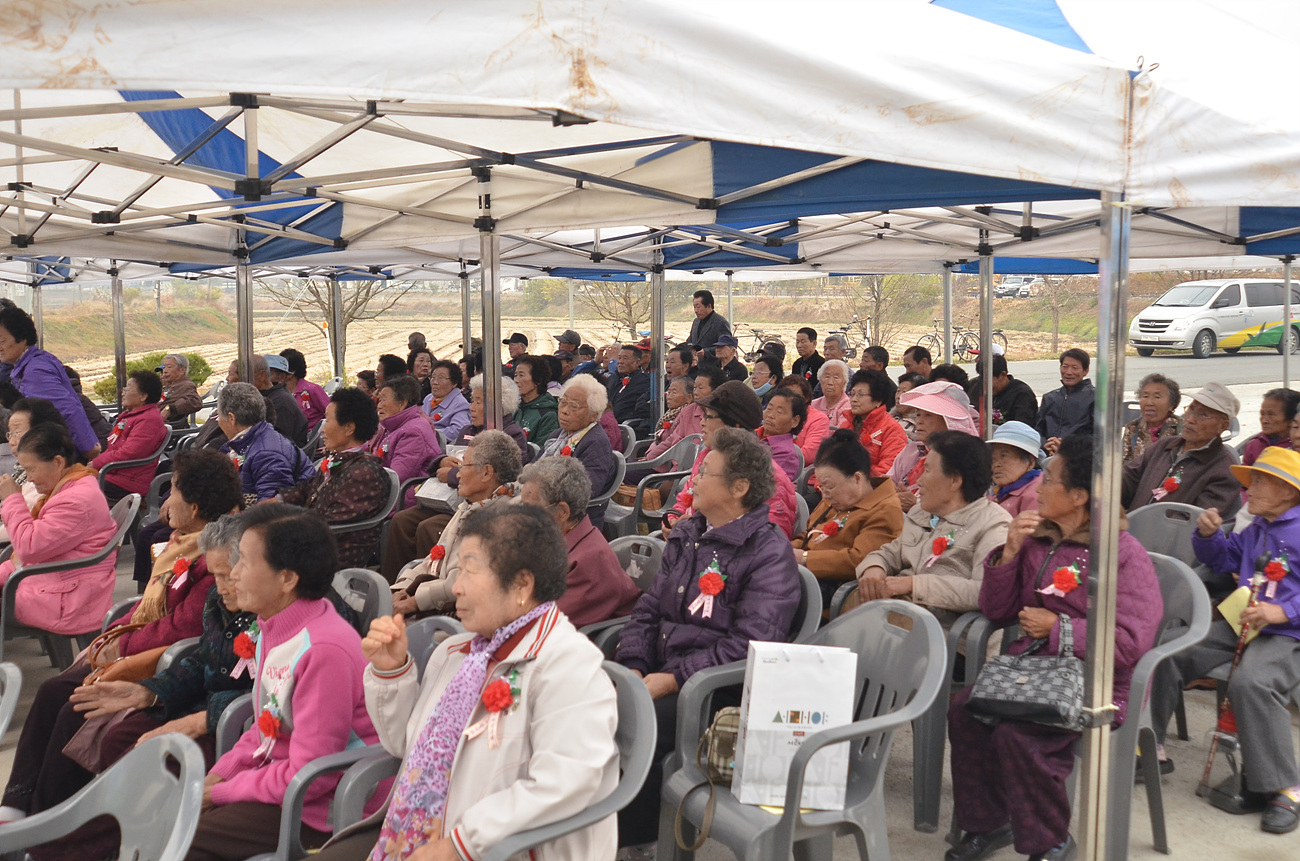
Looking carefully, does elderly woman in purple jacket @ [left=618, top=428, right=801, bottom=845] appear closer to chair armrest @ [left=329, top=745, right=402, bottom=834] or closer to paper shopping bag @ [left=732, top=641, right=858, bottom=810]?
paper shopping bag @ [left=732, top=641, right=858, bottom=810]

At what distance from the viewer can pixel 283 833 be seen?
2.34m

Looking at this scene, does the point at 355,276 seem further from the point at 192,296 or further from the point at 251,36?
the point at 192,296

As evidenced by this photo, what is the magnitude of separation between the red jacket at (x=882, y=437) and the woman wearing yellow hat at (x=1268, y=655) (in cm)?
225

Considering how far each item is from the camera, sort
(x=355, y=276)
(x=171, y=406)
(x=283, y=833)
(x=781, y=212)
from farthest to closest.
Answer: (x=355, y=276), (x=171, y=406), (x=781, y=212), (x=283, y=833)

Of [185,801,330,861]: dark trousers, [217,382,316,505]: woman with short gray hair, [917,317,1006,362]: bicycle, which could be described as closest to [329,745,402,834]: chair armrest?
[185,801,330,861]: dark trousers

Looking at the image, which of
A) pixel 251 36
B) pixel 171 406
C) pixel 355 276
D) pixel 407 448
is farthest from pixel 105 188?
pixel 355 276

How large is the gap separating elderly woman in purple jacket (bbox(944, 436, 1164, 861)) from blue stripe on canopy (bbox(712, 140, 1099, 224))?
1.26 metres

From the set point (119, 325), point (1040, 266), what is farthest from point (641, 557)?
point (119, 325)

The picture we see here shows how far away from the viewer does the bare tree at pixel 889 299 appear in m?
28.5

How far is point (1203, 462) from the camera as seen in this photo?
4586 mm

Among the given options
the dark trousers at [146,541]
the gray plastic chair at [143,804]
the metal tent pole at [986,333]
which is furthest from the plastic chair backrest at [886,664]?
the metal tent pole at [986,333]

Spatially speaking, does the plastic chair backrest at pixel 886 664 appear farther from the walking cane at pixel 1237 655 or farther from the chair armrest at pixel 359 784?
the walking cane at pixel 1237 655

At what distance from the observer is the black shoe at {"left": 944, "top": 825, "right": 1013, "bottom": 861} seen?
117 inches

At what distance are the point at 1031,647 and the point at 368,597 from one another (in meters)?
2.04
